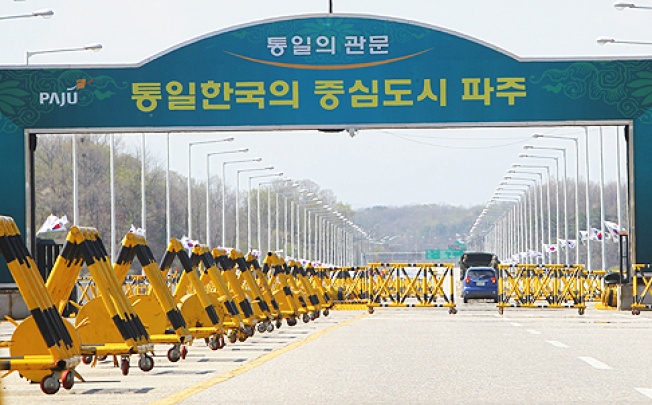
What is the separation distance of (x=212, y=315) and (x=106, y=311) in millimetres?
4943

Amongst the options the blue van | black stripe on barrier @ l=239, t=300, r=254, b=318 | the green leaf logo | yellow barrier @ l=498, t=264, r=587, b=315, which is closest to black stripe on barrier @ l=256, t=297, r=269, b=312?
black stripe on barrier @ l=239, t=300, r=254, b=318

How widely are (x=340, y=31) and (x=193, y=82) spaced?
375 cm

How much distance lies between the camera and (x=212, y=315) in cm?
2178

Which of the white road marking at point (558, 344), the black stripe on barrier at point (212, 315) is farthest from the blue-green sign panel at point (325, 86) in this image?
the black stripe on barrier at point (212, 315)

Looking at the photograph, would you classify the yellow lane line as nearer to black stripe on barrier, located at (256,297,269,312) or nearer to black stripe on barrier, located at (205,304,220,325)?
black stripe on barrier, located at (205,304,220,325)

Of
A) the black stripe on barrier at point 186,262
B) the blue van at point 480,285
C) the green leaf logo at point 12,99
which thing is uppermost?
the green leaf logo at point 12,99

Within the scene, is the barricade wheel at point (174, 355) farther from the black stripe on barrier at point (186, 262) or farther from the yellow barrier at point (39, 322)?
the yellow barrier at point (39, 322)

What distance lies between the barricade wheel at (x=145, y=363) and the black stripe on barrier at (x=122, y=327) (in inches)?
26.4

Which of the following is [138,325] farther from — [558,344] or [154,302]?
[558,344]

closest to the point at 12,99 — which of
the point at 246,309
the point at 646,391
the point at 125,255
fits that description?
the point at 246,309

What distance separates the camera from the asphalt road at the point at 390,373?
43.9ft

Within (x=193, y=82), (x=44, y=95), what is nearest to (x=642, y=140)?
(x=193, y=82)

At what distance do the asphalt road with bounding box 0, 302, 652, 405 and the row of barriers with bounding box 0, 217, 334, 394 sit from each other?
0.27 m

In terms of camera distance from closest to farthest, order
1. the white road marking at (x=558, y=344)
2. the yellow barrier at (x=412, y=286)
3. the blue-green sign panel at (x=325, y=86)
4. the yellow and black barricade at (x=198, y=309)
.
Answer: the yellow and black barricade at (x=198, y=309) < the white road marking at (x=558, y=344) < the blue-green sign panel at (x=325, y=86) < the yellow barrier at (x=412, y=286)
